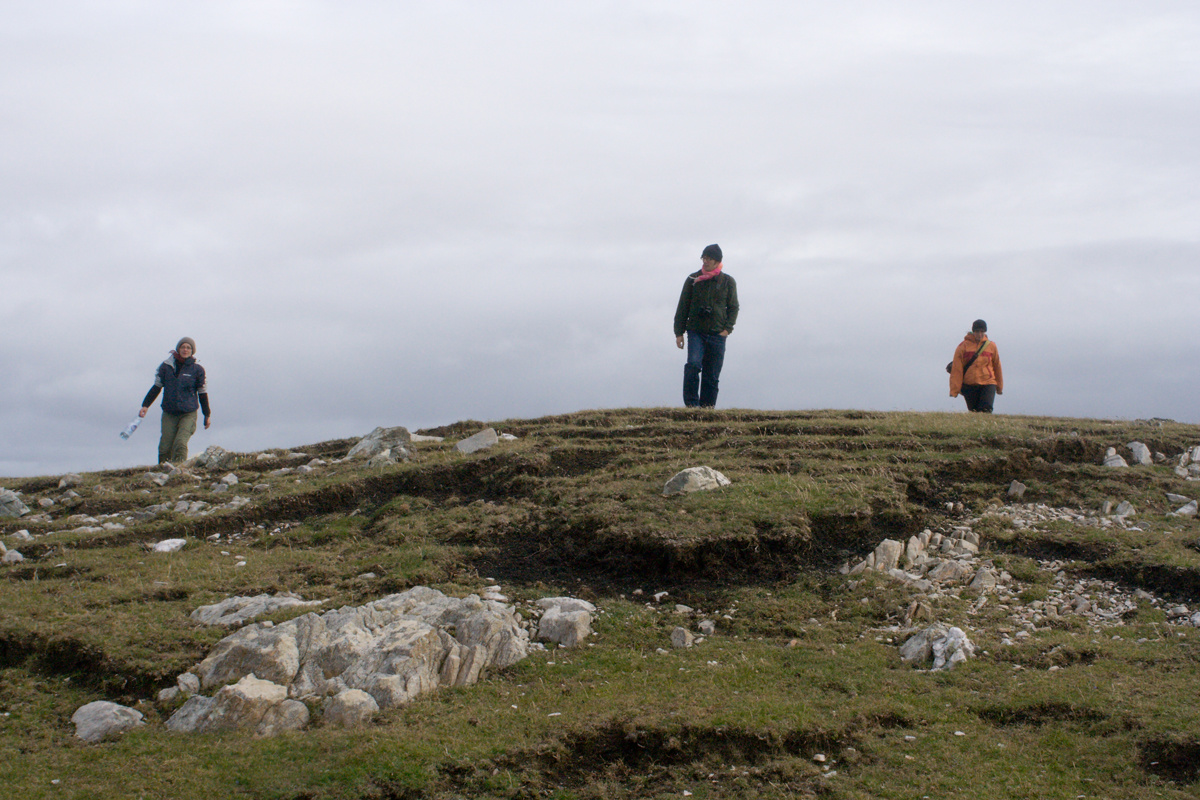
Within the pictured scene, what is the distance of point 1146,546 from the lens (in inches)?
378

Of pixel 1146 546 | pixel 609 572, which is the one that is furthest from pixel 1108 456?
pixel 609 572

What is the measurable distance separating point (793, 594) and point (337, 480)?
7051mm

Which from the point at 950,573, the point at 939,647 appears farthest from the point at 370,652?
the point at 950,573

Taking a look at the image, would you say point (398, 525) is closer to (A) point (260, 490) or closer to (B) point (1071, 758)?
(A) point (260, 490)

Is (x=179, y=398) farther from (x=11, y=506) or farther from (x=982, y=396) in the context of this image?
(x=982, y=396)

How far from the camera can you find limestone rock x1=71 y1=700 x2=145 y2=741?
6.48 m

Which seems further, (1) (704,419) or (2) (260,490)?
(1) (704,419)

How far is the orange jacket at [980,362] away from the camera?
55.2 ft

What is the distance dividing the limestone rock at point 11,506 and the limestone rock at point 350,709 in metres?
9.28

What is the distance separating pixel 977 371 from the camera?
666 inches

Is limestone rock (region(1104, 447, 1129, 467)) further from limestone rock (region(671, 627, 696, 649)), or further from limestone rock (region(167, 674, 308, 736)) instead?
limestone rock (region(167, 674, 308, 736))

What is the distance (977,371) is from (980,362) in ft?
0.58

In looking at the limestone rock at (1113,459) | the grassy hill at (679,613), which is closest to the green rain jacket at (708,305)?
the grassy hill at (679,613)

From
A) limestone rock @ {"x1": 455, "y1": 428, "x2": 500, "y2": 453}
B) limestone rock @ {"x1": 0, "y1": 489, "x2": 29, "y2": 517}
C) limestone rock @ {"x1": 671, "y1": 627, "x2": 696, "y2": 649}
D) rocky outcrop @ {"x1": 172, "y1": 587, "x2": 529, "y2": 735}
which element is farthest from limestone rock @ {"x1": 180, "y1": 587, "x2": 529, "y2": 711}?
limestone rock @ {"x1": 0, "y1": 489, "x2": 29, "y2": 517}
